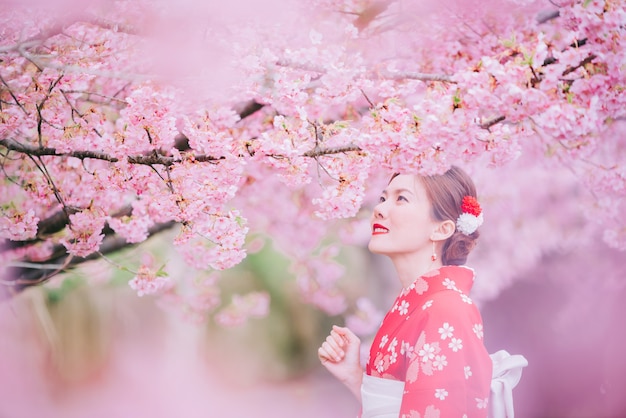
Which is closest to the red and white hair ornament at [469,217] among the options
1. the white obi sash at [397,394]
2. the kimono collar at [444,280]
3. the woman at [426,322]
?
the woman at [426,322]

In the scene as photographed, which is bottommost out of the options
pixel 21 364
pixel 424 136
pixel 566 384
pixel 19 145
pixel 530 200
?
pixel 566 384

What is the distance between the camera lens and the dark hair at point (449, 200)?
1.79 meters

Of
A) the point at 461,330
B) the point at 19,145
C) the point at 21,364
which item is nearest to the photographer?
the point at 461,330

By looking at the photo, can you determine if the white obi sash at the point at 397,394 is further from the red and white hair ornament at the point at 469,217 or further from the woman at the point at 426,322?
the red and white hair ornament at the point at 469,217

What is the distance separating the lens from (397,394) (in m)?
1.67

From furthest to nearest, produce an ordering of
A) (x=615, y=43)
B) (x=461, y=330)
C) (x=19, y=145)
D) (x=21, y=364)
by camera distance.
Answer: (x=21, y=364) → (x=19, y=145) → (x=615, y=43) → (x=461, y=330)

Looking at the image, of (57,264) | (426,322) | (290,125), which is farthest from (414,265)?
(57,264)

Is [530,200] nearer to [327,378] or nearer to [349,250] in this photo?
[349,250]

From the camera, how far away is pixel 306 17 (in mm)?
2084

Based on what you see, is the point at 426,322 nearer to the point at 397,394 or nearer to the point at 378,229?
the point at 397,394

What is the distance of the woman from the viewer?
62.3 inches

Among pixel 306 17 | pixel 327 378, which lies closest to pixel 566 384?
pixel 327 378

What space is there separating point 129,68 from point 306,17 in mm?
640

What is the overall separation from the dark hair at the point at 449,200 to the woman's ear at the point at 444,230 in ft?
0.04
